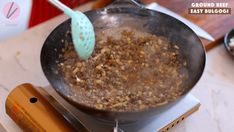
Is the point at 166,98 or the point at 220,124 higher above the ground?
the point at 166,98

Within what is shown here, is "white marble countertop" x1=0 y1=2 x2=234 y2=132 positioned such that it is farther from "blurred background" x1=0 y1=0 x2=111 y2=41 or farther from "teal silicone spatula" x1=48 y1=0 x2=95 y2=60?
"teal silicone spatula" x1=48 y1=0 x2=95 y2=60

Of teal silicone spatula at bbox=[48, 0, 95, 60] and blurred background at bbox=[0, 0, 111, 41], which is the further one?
blurred background at bbox=[0, 0, 111, 41]

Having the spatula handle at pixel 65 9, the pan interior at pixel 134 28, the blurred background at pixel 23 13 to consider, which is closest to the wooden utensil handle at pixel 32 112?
the pan interior at pixel 134 28

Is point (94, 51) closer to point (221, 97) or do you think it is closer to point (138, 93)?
point (138, 93)

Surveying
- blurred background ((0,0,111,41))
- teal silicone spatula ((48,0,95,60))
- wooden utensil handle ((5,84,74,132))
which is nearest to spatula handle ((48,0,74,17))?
teal silicone spatula ((48,0,95,60))

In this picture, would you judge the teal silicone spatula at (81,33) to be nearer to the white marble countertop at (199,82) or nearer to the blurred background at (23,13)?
the white marble countertop at (199,82)

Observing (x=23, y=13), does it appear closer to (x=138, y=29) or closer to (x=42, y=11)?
(x=42, y=11)

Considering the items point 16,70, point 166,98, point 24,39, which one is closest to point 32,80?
point 16,70
